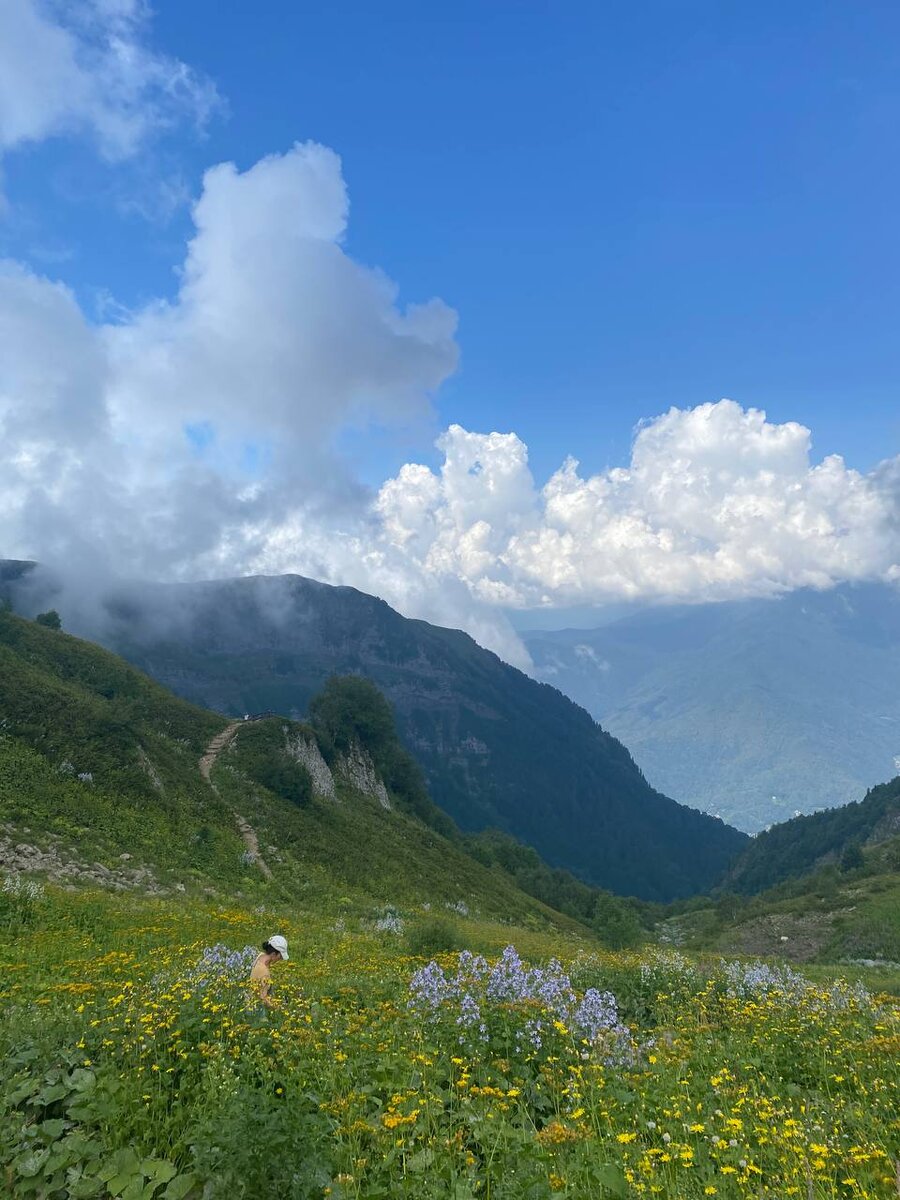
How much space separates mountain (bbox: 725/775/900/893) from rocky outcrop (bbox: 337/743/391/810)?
404 ft

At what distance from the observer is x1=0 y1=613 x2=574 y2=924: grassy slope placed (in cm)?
3058

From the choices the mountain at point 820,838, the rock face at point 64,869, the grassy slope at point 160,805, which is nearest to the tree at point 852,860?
the mountain at point 820,838

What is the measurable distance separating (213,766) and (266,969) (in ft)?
147

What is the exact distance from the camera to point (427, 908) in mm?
40719

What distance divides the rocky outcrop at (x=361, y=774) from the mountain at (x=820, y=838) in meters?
123

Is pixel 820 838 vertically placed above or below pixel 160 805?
above

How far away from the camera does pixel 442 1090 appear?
6.87m

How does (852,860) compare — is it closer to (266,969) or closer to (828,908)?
(828,908)

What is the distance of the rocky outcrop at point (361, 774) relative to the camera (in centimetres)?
7550

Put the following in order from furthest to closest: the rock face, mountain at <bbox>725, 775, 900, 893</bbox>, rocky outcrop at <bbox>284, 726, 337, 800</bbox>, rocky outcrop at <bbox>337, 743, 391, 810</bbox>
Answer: mountain at <bbox>725, 775, 900, 893</bbox>
rocky outcrop at <bbox>337, 743, 391, 810</bbox>
rocky outcrop at <bbox>284, 726, 337, 800</bbox>
the rock face

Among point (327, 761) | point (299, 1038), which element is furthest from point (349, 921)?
point (327, 761)

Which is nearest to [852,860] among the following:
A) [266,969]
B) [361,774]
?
[361,774]

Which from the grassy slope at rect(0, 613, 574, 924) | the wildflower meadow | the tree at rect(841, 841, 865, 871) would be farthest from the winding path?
the tree at rect(841, 841, 865, 871)

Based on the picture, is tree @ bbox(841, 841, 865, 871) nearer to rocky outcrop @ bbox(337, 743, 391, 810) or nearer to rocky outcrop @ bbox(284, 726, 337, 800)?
rocky outcrop @ bbox(337, 743, 391, 810)
